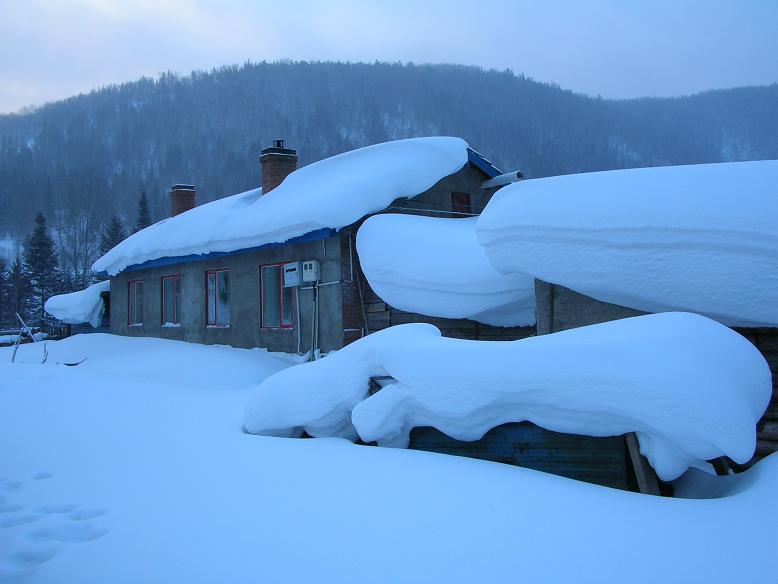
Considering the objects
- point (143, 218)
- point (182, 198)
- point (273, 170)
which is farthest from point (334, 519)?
point (143, 218)

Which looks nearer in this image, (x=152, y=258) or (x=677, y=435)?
(x=677, y=435)

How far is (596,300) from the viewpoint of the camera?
21.5ft

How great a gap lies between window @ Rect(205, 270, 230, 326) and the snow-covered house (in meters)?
0.03

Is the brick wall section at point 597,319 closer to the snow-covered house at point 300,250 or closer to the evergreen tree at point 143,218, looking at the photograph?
the snow-covered house at point 300,250

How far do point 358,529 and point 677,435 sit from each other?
1.92m

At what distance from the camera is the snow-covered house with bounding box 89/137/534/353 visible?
11.7m

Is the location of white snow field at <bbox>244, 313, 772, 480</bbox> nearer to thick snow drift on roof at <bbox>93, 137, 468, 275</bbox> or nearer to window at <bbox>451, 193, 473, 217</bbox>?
thick snow drift on roof at <bbox>93, 137, 468, 275</bbox>

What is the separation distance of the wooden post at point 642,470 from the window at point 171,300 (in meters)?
14.7

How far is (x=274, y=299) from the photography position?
44.8ft

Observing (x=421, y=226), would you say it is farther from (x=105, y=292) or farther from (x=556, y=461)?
(x=105, y=292)

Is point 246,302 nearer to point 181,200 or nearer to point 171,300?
point 171,300

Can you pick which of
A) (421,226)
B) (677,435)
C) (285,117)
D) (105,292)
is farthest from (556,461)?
(285,117)

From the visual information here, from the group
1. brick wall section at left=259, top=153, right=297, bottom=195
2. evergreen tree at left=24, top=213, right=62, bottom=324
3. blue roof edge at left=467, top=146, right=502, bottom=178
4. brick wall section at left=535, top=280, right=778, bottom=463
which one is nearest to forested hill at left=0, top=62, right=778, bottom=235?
evergreen tree at left=24, top=213, right=62, bottom=324

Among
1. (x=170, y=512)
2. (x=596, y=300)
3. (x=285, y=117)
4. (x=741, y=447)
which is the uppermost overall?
(x=285, y=117)
